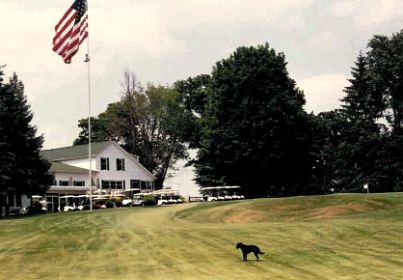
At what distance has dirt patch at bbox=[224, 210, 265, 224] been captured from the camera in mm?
34969

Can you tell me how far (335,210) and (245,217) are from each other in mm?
4818

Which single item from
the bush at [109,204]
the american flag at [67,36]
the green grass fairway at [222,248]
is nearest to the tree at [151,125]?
the bush at [109,204]

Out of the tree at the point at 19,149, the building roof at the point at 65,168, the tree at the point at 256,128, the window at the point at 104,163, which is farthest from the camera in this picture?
the window at the point at 104,163

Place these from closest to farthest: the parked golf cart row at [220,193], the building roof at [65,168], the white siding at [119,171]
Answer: the parked golf cart row at [220,193] < the building roof at [65,168] < the white siding at [119,171]

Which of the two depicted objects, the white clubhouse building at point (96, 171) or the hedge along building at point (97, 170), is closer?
the white clubhouse building at point (96, 171)

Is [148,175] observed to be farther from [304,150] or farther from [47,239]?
[47,239]

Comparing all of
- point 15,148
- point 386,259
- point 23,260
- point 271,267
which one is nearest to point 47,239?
point 23,260

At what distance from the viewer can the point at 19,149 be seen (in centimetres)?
5544

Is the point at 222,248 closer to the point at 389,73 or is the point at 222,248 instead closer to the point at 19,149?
the point at 19,149

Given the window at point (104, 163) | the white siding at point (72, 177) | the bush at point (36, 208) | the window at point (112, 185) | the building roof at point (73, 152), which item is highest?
the building roof at point (73, 152)

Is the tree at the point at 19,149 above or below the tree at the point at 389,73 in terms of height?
below

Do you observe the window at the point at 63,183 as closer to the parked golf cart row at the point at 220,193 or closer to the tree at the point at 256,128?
the parked golf cart row at the point at 220,193

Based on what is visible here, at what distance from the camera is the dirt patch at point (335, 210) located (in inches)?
1359

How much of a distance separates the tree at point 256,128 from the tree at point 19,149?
749 inches
